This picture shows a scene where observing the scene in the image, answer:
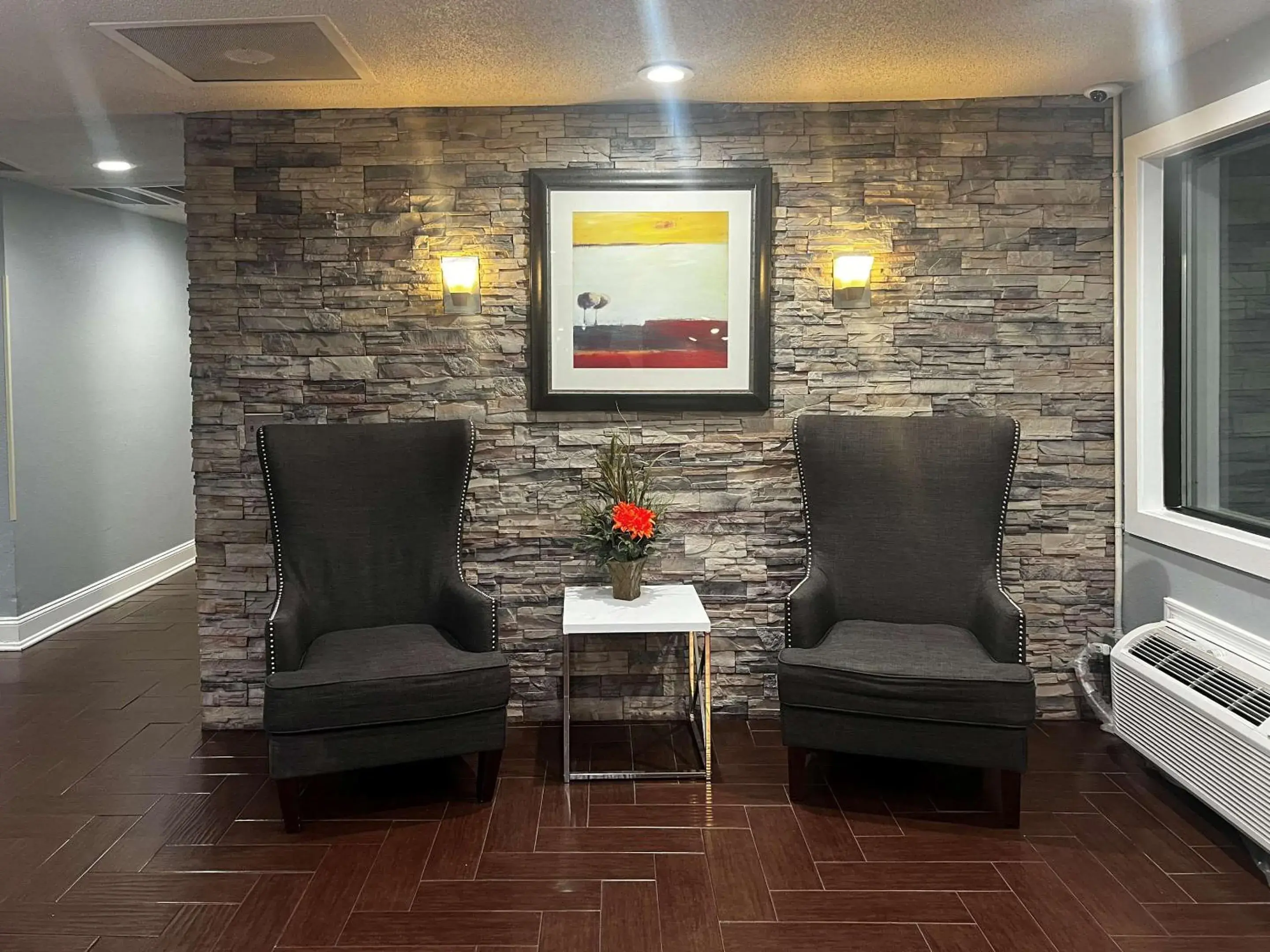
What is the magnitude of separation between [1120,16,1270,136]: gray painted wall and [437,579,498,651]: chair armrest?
281cm

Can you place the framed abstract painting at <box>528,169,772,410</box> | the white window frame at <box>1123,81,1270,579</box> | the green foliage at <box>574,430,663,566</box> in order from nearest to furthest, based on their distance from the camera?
the white window frame at <box>1123,81,1270,579</box>, the green foliage at <box>574,430,663,566</box>, the framed abstract painting at <box>528,169,772,410</box>

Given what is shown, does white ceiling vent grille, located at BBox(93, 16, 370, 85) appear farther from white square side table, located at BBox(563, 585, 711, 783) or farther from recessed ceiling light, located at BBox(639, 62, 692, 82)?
white square side table, located at BBox(563, 585, 711, 783)

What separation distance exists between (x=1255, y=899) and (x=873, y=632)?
4.25 feet

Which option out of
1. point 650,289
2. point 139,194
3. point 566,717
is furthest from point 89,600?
point 650,289

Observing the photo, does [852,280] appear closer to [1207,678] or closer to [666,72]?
[666,72]

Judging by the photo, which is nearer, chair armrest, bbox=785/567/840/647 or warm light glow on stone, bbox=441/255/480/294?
chair armrest, bbox=785/567/840/647

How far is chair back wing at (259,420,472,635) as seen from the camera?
11.9 ft

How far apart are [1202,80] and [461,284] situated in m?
2.58

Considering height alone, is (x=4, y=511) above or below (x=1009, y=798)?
above

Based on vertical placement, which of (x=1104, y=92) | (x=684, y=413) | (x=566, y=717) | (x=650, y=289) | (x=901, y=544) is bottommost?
(x=566, y=717)

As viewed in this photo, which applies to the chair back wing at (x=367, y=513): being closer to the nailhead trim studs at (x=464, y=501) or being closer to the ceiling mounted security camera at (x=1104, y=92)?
the nailhead trim studs at (x=464, y=501)

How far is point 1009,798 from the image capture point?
3.05 m

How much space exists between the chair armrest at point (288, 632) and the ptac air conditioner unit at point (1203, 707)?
2.75 m

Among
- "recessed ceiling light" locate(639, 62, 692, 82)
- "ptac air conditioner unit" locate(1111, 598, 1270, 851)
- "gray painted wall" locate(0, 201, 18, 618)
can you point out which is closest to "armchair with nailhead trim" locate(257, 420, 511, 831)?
"recessed ceiling light" locate(639, 62, 692, 82)
